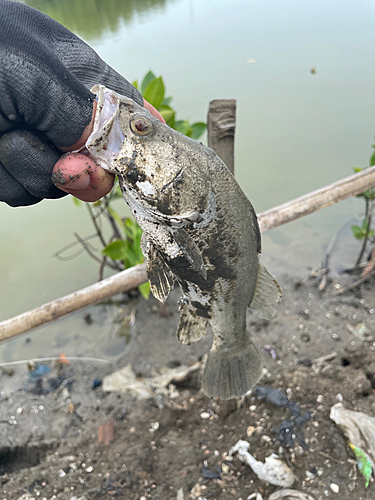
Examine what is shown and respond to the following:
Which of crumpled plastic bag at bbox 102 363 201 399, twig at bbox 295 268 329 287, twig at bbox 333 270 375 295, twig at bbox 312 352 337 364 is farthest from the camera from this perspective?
twig at bbox 295 268 329 287

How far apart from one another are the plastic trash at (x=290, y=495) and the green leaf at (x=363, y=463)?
308 mm

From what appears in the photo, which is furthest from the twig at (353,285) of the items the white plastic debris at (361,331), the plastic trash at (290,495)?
the plastic trash at (290,495)

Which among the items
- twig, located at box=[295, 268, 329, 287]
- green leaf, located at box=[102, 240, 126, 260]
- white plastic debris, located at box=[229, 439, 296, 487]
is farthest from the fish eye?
twig, located at box=[295, 268, 329, 287]

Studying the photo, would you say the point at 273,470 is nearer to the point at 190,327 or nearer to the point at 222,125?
the point at 190,327

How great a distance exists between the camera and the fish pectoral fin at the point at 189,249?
3.78 feet

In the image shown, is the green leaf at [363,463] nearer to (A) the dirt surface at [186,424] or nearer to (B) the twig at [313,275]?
(A) the dirt surface at [186,424]

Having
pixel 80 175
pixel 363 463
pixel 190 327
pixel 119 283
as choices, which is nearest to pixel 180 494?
pixel 363 463

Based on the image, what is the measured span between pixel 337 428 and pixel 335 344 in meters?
0.95

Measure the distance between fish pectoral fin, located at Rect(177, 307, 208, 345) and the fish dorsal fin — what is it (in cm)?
24

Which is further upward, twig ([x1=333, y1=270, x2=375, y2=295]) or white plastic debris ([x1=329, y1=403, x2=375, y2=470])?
white plastic debris ([x1=329, y1=403, x2=375, y2=470])

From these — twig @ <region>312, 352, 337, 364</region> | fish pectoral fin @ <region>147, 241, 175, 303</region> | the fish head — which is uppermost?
the fish head

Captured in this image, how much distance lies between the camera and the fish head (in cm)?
101

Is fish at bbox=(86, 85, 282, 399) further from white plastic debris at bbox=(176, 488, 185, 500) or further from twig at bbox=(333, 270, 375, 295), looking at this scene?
twig at bbox=(333, 270, 375, 295)

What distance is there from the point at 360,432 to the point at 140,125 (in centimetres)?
203
